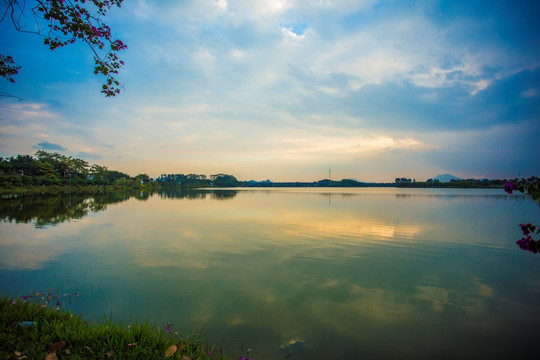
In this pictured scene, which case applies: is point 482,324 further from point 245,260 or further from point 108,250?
point 108,250

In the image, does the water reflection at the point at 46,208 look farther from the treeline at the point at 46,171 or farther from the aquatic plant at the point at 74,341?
the treeline at the point at 46,171

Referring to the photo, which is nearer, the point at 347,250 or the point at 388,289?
the point at 388,289

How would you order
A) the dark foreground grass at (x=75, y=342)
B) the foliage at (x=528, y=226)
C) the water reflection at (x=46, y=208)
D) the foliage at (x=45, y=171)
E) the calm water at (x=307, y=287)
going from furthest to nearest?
the foliage at (x=45, y=171) → the water reflection at (x=46, y=208) → the calm water at (x=307, y=287) → the dark foreground grass at (x=75, y=342) → the foliage at (x=528, y=226)

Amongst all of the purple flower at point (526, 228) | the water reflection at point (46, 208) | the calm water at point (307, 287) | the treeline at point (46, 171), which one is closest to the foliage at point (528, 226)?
the purple flower at point (526, 228)

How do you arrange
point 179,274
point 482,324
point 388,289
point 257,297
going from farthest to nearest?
1. point 179,274
2. point 388,289
3. point 257,297
4. point 482,324

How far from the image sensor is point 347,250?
10.3 meters

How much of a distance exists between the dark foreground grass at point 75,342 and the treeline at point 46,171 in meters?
71.4

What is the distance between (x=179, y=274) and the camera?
7.44m

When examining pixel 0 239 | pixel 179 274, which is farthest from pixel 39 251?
pixel 179 274

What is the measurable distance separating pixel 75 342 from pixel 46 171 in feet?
319

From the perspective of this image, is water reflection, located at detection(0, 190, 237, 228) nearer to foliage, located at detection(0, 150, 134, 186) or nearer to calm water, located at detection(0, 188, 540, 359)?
calm water, located at detection(0, 188, 540, 359)

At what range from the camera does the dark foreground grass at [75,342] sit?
330 centimetres

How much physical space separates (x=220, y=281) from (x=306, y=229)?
28.4 feet

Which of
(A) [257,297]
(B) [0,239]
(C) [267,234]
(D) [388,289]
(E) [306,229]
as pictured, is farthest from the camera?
(E) [306,229]
